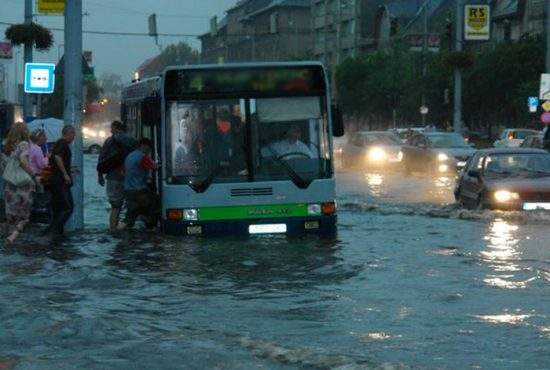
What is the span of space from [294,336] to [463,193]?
15.1m

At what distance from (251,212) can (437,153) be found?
84.5 feet

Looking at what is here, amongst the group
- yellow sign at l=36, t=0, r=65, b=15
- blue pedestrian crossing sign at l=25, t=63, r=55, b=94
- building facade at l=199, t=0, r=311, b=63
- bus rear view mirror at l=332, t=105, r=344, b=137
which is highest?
building facade at l=199, t=0, r=311, b=63

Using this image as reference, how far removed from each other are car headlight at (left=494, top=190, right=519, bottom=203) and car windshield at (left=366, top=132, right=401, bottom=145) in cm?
2864

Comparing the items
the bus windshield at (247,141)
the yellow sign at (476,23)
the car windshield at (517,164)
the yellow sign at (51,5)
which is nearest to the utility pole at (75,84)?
the bus windshield at (247,141)

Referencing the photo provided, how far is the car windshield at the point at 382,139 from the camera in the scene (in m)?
51.2

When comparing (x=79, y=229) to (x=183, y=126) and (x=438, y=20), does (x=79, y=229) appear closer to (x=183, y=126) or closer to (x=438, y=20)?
(x=183, y=126)

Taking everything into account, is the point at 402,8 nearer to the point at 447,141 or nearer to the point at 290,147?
the point at 447,141

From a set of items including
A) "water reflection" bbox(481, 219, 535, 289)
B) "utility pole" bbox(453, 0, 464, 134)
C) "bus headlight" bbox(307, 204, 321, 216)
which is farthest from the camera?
"utility pole" bbox(453, 0, 464, 134)

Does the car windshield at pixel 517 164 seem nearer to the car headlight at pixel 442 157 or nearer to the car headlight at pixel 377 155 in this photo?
the car headlight at pixel 442 157

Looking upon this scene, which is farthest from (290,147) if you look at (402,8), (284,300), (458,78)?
(402,8)

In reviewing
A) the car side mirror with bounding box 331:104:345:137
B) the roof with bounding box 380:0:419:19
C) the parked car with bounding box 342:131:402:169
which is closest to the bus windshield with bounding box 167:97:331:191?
the car side mirror with bounding box 331:104:345:137

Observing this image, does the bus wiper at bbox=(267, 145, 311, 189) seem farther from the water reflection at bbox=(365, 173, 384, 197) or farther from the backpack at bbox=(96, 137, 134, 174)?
the water reflection at bbox=(365, 173, 384, 197)

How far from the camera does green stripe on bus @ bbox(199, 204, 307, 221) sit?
1784 cm

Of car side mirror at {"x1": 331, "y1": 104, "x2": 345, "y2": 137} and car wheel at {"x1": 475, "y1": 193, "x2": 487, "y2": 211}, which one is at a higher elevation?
car side mirror at {"x1": 331, "y1": 104, "x2": 345, "y2": 137}
